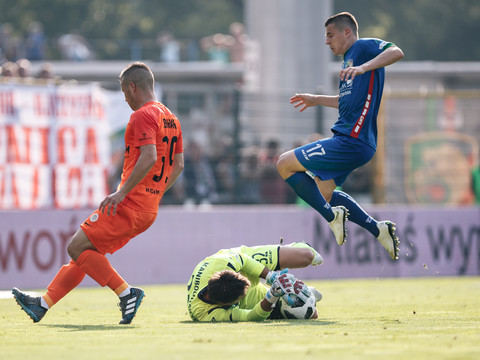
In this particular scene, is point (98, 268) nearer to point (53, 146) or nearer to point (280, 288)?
point (280, 288)

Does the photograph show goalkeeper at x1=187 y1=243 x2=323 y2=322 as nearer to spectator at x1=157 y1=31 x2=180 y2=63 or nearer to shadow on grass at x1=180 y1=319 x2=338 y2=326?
shadow on grass at x1=180 y1=319 x2=338 y2=326

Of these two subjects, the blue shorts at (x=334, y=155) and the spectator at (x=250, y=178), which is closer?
Answer: the blue shorts at (x=334, y=155)

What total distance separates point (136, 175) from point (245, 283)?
1.32 metres

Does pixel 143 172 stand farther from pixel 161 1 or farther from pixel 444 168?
pixel 161 1

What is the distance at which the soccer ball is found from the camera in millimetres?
8703

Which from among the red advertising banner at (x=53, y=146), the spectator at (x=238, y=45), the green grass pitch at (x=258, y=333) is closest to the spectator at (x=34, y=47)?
the spectator at (x=238, y=45)

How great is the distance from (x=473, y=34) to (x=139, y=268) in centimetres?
4088

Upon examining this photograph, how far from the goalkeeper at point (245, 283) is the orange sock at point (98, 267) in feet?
2.37

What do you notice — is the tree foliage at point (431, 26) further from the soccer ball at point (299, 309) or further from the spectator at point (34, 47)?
the soccer ball at point (299, 309)

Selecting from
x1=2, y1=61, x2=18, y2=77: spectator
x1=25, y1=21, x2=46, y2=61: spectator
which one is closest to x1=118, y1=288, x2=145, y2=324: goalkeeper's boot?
x1=2, y1=61, x2=18, y2=77: spectator

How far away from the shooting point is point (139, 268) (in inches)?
602

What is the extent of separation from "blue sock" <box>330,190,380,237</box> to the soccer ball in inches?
45.4

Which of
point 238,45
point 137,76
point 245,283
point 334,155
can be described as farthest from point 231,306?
point 238,45

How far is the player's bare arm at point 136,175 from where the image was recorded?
8227 millimetres
